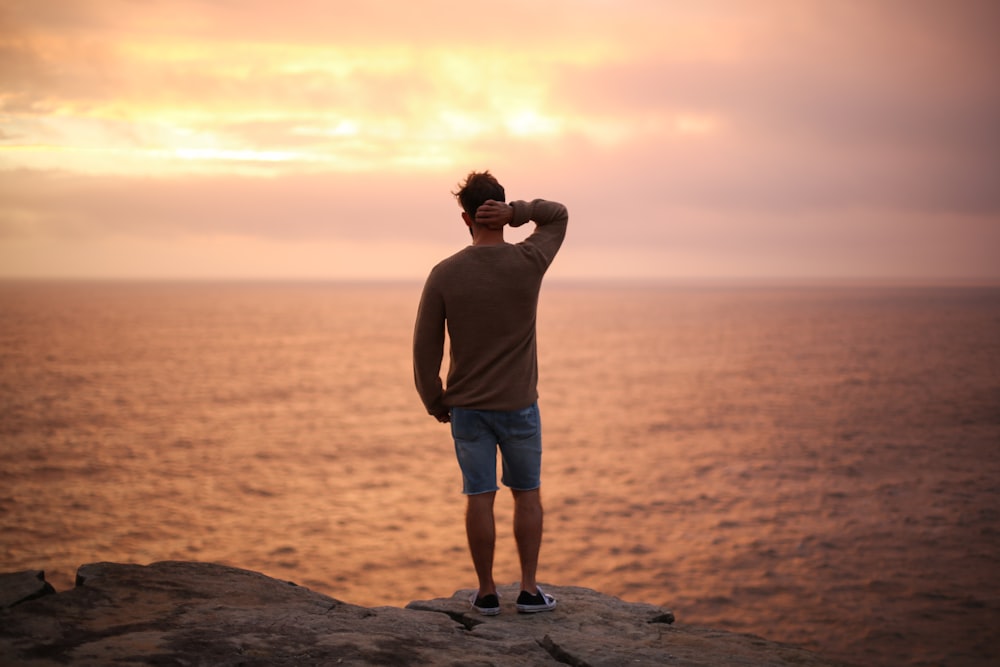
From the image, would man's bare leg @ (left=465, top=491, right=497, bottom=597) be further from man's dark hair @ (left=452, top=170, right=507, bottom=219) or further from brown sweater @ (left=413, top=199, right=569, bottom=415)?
man's dark hair @ (left=452, top=170, right=507, bottom=219)

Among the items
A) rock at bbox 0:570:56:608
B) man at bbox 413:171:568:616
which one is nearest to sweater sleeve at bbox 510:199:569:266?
man at bbox 413:171:568:616

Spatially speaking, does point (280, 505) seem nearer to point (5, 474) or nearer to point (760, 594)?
point (5, 474)

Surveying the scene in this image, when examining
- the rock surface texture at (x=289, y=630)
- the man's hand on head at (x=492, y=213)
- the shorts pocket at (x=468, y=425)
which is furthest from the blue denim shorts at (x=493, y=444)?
the man's hand on head at (x=492, y=213)

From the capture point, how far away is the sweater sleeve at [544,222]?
4645 mm

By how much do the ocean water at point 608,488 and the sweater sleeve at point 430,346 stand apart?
839 centimetres

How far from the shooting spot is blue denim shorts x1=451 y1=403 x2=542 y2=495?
4617 mm

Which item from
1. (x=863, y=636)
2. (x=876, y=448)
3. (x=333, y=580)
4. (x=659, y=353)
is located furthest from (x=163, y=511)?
(x=659, y=353)

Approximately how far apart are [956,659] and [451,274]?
8941 millimetres

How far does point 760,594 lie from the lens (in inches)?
512

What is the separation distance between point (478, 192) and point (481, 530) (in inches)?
72.0

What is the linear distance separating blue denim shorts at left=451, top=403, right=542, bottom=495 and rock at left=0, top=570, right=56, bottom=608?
219 cm

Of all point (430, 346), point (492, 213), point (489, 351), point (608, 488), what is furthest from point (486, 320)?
point (608, 488)

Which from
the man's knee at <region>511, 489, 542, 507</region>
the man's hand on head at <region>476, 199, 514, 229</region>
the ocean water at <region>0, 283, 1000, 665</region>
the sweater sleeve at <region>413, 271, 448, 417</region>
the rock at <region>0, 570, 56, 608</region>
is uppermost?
the man's hand on head at <region>476, 199, 514, 229</region>

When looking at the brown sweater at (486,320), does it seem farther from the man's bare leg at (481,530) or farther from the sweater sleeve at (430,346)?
the man's bare leg at (481,530)
